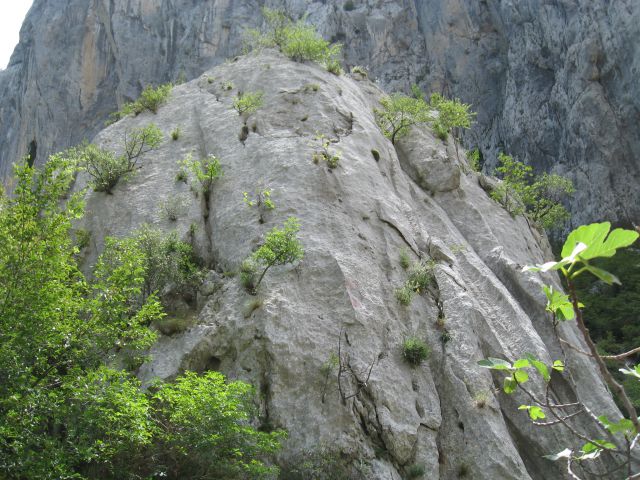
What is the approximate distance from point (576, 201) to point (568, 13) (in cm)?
1226

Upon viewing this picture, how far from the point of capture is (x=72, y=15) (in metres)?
60.0

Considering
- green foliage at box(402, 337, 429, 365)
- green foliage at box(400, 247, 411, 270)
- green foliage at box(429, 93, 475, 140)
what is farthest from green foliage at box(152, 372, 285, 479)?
green foliage at box(429, 93, 475, 140)

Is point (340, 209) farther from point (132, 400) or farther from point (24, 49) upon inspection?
point (24, 49)

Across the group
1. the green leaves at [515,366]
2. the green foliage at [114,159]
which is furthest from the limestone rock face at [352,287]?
the green leaves at [515,366]

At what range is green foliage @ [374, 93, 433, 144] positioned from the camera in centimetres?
2148

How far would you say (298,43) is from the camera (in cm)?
2253

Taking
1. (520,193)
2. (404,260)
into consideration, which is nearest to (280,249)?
(404,260)

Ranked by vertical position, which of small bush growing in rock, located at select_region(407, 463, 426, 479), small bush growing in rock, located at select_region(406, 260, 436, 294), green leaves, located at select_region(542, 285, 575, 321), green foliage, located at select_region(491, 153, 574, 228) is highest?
green leaves, located at select_region(542, 285, 575, 321)

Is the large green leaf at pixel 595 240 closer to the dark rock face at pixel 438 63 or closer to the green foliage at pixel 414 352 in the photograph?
the green foliage at pixel 414 352

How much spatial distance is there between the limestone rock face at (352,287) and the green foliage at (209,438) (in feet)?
4.49

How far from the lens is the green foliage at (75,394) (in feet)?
26.3

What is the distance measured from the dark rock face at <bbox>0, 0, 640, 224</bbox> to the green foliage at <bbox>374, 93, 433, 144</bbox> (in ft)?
65.1

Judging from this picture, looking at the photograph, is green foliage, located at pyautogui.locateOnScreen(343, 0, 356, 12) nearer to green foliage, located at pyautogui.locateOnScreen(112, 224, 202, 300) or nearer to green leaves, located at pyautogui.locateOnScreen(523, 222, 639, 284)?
green foliage, located at pyautogui.locateOnScreen(112, 224, 202, 300)

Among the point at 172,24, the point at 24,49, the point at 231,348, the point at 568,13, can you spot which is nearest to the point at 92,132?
the point at 172,24
